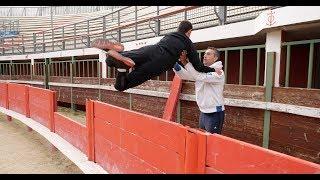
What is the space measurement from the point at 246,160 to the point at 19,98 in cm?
856

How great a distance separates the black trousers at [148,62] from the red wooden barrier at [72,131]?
1.93 meters

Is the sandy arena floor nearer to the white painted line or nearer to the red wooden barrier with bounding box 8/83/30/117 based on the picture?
the white painted line

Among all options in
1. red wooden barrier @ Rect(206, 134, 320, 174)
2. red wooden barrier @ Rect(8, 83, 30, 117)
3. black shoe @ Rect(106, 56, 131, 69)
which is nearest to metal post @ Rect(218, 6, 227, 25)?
black shoe @ Rect(106, 56, 131, 69)

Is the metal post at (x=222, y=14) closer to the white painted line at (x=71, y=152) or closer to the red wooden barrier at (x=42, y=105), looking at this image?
the white painted line at (x=71, y=152)

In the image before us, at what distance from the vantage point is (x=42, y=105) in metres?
7.48

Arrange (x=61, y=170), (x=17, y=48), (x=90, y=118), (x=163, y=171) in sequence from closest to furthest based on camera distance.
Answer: (x=163, y=171), (x=90, y=118), (x=61, y=170), (x=17, y=48)

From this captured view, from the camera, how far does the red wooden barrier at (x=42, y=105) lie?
6914mm

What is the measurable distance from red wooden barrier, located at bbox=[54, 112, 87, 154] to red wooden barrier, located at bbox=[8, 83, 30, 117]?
238cm

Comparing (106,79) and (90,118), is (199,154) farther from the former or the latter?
(106,79)

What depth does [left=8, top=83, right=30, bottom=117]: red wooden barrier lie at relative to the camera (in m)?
8.65

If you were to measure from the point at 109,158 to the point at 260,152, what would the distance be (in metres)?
2.60

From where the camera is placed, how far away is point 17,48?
69.4 feet

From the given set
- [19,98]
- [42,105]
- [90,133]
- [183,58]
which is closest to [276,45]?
[183,58]

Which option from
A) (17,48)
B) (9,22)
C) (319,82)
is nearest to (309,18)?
(319,82)
